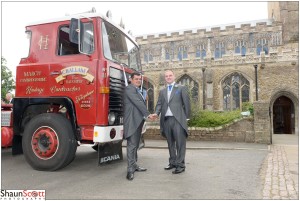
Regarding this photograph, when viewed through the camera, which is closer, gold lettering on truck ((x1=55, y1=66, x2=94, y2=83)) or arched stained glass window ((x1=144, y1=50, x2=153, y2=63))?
gold lettering on truck ((x1=55, y1=66, x2=94, y2=83))

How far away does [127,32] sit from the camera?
6.57 m

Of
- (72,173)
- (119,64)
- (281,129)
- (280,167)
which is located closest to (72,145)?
(72,173)

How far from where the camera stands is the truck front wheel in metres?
5.16

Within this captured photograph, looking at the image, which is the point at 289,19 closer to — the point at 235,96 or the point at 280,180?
the point at 235,96

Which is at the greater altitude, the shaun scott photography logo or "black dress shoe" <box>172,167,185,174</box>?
"black dress shoe" <box>172,167,185,174</box>

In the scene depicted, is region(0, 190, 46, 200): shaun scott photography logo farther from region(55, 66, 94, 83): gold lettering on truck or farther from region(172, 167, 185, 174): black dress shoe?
region(172, 167, 185, 174): black dress shoe

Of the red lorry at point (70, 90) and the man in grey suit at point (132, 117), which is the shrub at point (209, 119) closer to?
the red lorry at point (70, 90)

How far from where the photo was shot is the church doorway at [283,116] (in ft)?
73.9

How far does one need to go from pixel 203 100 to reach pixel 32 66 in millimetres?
21480

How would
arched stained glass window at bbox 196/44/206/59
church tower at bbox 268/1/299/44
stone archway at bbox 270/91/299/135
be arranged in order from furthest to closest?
arched stained glass window at bbox 196/44/206/59
church tower at bbox 268/1/299/44
stone archway at bbox 270/91/299/135

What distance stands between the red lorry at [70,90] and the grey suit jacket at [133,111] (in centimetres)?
35

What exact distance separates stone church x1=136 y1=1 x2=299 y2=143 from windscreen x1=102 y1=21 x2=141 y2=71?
46.1 feet

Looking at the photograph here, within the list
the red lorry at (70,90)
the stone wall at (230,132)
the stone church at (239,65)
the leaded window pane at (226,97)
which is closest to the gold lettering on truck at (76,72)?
the red lorry at (70,90)

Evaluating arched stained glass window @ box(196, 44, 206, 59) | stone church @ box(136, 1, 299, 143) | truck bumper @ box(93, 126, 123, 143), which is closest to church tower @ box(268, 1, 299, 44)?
stone church @ box(136, 1, 299, 143)
